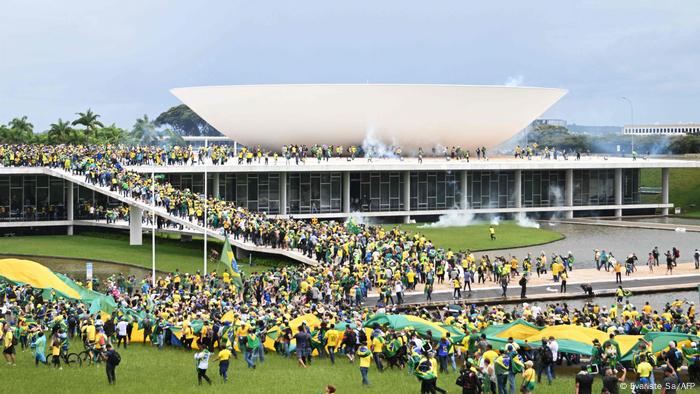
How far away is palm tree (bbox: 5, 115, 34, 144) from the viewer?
279ft

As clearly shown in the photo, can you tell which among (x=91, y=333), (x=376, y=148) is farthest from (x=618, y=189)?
(x=91, y=333)

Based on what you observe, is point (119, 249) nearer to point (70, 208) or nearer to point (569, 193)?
point (70, 208)

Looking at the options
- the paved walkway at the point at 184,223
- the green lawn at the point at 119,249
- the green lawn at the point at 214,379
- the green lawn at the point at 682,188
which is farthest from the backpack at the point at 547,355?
the green lawn at the point at 682,188

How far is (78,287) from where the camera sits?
1170 inches

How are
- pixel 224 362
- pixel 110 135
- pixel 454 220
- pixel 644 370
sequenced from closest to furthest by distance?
pixel 644 370 < pixel 224 362 < pixel 454 220 < pixel 110 135

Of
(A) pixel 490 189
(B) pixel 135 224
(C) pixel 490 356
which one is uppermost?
(A) pixel 490 189

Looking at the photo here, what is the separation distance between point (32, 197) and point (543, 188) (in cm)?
2891

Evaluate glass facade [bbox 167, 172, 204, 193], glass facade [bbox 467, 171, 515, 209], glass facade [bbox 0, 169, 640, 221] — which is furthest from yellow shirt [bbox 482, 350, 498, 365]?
glass facade [bbox 467, 171, 515, 209]

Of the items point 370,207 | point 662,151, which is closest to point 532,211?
point 370,207

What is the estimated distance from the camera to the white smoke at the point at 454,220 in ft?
184

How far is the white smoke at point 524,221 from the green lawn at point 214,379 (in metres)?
35.6

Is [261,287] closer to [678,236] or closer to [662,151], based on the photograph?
[678,236]

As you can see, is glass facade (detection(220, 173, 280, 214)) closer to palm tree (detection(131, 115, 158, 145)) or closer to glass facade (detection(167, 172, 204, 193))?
glass facade (detection(167, 172, 204, 193))

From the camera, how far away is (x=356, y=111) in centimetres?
6238
